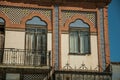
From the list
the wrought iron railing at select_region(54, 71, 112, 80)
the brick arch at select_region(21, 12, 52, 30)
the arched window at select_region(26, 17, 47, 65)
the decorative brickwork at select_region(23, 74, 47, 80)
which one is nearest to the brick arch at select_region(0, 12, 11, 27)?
the brick arch at select_region(21, 12, 52, 30)

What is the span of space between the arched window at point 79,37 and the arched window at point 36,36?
1716 mm

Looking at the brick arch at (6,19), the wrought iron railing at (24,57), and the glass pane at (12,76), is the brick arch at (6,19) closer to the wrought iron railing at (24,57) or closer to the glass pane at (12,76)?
the wrought iron railing at (24,57)

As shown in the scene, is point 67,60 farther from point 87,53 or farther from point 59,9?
point 59,9

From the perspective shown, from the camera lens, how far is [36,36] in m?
22.0

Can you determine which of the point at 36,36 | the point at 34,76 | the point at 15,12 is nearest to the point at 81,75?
the point at 34,76

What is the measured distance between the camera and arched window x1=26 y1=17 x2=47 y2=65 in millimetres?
21398

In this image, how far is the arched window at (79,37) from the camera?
21931 mm

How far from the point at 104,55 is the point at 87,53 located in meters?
1.09

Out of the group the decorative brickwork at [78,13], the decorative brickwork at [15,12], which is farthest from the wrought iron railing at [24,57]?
the decorative brickwork at [78,13]

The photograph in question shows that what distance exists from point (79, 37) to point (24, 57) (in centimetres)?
382

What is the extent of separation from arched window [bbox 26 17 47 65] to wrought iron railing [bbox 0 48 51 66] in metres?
0.13

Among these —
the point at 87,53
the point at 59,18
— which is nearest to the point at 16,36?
the point at 59,18

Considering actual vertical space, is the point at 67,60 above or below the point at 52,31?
below

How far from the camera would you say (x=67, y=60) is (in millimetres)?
21453
